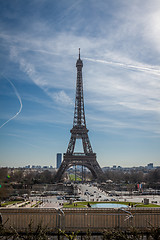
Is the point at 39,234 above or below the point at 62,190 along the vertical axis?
above

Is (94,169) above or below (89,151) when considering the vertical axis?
below

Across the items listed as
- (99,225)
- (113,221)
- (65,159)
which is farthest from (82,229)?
(65,159)

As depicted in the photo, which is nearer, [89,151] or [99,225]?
[99,225]

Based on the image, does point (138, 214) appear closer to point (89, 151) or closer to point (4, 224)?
point (4, 224)

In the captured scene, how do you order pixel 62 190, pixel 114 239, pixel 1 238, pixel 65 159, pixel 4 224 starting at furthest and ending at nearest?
1. pixel 65 159
2. pixel 62 190
3. pixel 4 224
4. pixel 1 238
5. pixel 114 239

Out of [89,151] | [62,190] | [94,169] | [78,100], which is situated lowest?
[62,190]

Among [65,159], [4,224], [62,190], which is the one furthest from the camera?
[65,159]

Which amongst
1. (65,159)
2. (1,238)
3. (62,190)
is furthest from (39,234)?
(65,159)

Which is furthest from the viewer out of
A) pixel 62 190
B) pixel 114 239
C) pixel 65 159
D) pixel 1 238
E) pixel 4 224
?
Answer: pixel 65 159

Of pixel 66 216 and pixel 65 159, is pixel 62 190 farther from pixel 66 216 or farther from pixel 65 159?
pixel 66 216
